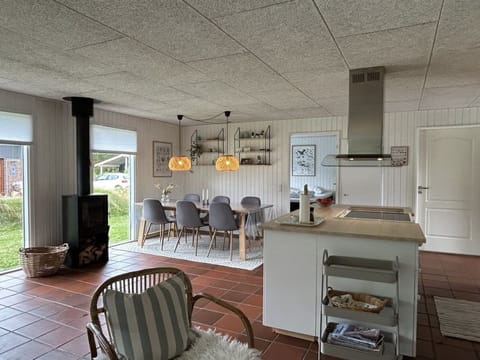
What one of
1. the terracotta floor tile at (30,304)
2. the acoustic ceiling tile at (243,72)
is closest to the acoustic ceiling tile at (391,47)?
the acoustic ceiling tile at (243,72)

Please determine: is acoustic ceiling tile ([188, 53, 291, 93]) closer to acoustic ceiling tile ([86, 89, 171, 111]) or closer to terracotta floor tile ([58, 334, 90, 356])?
acoustic ceiling tile ([86, 89, 171, 111])

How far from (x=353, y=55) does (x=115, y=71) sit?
83.7 inches

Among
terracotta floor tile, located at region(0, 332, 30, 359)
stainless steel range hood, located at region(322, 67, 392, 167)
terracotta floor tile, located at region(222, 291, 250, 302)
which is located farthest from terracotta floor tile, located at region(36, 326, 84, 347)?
stainless steel range hood, located at region(322, 67, 392, 167)

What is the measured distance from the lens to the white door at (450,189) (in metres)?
5.02

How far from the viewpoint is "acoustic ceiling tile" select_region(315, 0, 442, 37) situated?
1.89m

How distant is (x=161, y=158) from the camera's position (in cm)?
661

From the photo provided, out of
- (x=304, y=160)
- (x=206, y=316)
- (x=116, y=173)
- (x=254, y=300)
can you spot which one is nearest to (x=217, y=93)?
(x=254, y=300)

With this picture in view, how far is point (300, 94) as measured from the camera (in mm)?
4129

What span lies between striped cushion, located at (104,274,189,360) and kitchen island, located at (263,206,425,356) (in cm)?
111

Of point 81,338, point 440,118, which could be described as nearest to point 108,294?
point 81,338

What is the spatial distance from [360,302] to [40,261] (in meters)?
3.59

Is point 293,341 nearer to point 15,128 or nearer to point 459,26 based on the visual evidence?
point 459,26

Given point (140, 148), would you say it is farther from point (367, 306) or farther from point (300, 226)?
point (367, 306)

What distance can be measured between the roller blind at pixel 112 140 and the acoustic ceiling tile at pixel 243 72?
2.61m
